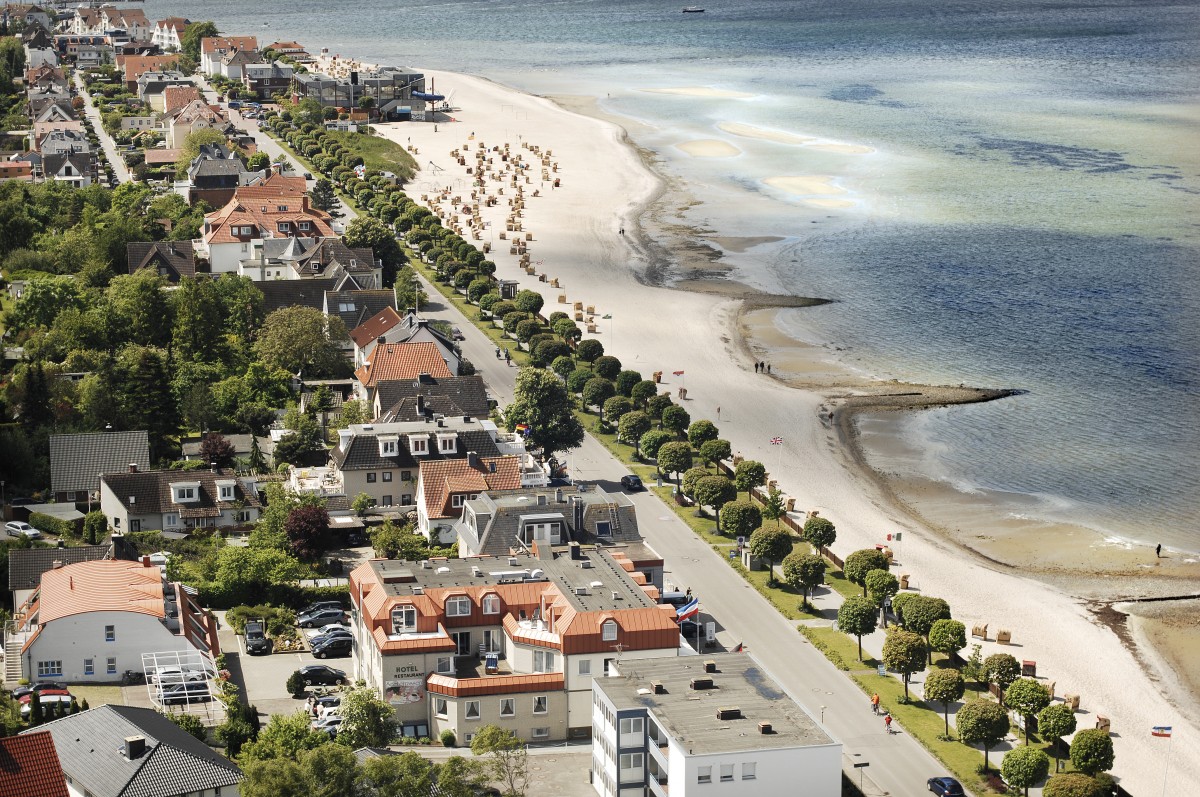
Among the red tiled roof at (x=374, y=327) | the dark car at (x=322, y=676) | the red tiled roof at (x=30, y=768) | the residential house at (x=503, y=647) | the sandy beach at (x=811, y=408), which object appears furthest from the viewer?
the red tiled roof at (x=374, y=327)

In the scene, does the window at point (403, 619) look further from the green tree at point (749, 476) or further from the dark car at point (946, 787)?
the green tree at point (749, 476)

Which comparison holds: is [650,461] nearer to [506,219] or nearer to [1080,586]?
[1080,586]

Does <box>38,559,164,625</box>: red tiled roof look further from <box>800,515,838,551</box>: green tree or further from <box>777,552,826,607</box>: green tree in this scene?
<box>800,515,838,551</box>: green tree

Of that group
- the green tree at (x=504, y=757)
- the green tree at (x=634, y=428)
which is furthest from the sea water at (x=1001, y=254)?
the green tree at (x=504, y=757)

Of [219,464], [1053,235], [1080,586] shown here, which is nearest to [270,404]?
[219,464]

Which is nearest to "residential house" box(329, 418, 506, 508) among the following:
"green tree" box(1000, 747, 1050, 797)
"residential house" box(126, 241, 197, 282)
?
"green tree" box(1000, 747, 1050, 797)

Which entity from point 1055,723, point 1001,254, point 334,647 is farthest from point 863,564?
point 1001,254
